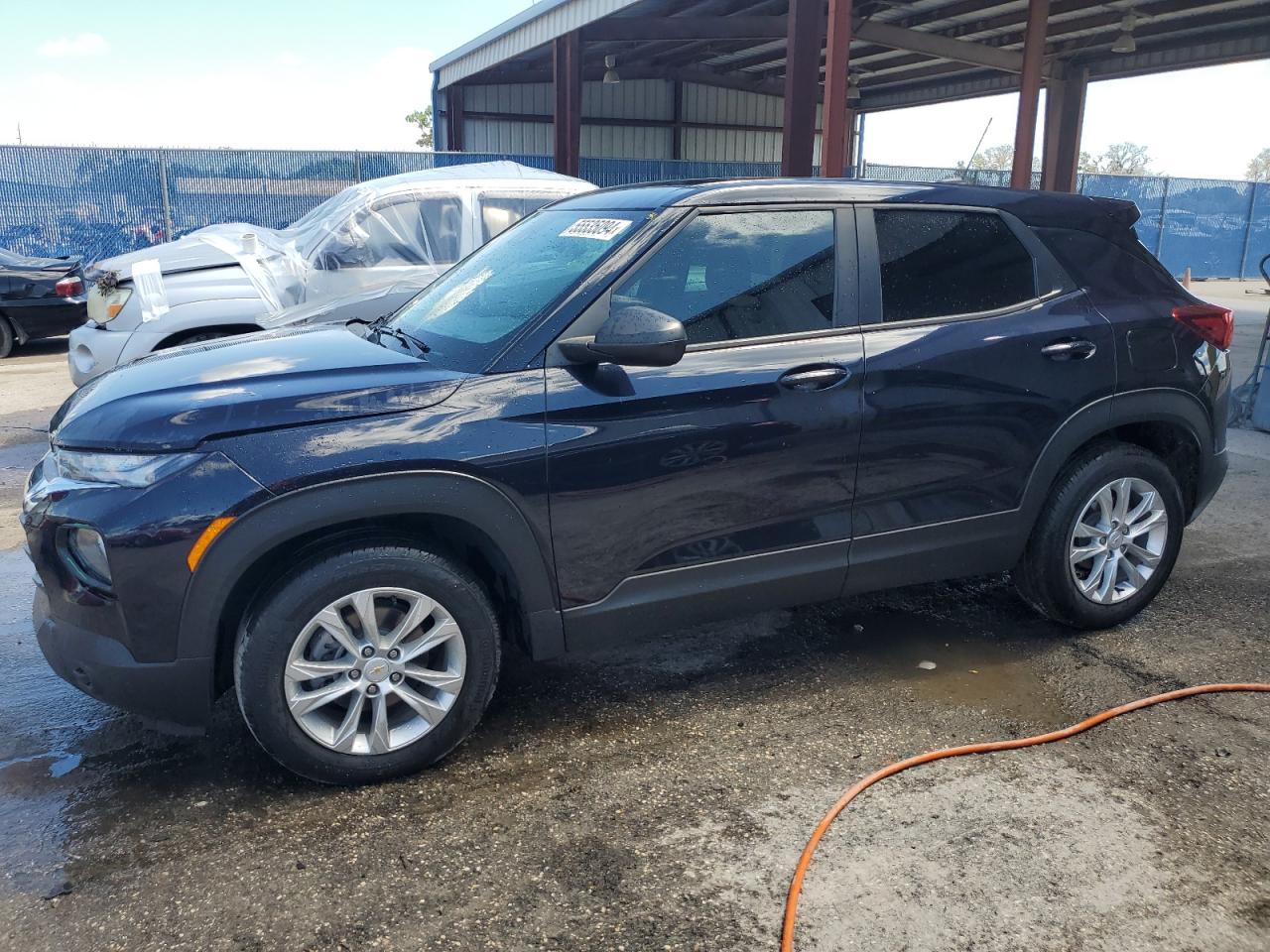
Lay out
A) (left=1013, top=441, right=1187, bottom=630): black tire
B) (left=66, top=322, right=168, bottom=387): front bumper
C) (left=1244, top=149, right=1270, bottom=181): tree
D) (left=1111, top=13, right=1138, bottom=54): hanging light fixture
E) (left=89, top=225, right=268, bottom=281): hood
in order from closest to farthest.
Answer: (left=1013, top=441, right=1187, bottom=630): black tire → (left=66, top=322, right=168, bottom=387): front bumper → (left=89, top=225, right=268, bottom=281): hood → (left=1111, top=13, right=1138, bottom=54): hanging light fixture → (left=1244, top=149, right=1270, bottom=181): tree

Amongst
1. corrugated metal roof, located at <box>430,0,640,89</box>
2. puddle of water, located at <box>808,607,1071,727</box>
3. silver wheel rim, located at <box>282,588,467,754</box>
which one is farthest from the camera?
corrugated metal roof, located at <box>430,0,640,89</box>

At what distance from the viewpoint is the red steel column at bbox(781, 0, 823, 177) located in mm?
11008

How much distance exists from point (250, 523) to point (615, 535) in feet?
3.54

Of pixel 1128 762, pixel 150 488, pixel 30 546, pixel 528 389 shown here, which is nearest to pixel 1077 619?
pixel 1128 762

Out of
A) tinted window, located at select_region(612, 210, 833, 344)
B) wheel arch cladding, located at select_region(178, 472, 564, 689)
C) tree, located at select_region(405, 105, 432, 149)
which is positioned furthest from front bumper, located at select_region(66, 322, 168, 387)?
tree, located at select_region(405, 105, 432, 149)

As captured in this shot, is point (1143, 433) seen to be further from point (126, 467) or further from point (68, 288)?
point (68, 288)

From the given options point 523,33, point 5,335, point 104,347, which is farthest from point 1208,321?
point 523,33

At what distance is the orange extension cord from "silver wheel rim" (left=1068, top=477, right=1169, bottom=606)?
0.56 meters

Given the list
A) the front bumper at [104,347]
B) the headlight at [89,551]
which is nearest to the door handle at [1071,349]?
the headlight at [89,551]

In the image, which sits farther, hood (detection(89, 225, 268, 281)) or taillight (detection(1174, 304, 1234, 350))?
hood (detection(89, 225, 268, 281))

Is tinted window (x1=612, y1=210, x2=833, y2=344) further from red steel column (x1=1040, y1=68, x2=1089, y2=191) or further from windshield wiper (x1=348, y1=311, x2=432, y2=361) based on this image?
red steel column (x1=1040, y1=68, x2=1089, y2=191)

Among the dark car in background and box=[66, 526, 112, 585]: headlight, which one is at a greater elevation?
the dark car in background

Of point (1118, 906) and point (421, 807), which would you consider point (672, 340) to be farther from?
point (1118, 906)

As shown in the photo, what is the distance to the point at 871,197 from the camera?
3.61 meters
